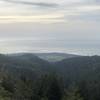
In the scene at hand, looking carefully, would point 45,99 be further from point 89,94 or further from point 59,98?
point 89,94

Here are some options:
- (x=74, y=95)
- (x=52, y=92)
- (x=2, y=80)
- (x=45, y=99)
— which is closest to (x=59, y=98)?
(x=52, y=92)

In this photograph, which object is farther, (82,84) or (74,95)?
(82,84)

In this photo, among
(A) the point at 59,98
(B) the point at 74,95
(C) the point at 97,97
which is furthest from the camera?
(C) the point at 97,97

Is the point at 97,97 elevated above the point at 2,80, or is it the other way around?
the point at 2,80

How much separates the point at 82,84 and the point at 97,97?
398cm

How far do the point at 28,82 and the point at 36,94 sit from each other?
1203cm

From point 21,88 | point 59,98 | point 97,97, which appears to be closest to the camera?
point 59,98

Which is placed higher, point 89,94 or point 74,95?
point 74,95

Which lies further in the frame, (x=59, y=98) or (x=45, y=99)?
(x=59, y=98)

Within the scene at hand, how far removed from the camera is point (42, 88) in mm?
61406

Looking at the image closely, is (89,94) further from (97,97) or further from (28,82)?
(28,82)

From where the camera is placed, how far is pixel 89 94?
70.4m

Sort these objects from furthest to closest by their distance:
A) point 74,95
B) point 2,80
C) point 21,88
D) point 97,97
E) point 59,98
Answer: point 97,97, point 21,88, point 59,98, point 2,80, point 74,95

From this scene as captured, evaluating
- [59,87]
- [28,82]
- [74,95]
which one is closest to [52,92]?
[59,87]
